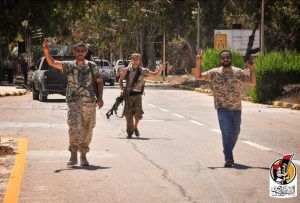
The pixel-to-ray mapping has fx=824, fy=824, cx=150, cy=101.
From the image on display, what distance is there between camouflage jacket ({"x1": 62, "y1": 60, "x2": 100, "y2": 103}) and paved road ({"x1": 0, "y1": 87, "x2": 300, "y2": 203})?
3.35 ft

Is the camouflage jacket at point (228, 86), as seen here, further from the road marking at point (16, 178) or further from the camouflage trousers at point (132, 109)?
the camouflage trousers at point (132, 109)

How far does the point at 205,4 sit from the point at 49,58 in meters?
47.7

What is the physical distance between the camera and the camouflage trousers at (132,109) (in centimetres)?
1712

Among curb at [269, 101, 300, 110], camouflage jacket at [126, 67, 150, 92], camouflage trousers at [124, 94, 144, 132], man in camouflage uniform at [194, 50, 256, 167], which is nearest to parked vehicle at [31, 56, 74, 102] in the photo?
curb at [269, 101, 300, 110]

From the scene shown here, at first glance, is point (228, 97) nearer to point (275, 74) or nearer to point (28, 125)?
point (28, 125)

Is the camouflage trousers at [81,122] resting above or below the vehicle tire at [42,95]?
above

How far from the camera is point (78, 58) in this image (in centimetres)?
1203

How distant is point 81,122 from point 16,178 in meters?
1.73

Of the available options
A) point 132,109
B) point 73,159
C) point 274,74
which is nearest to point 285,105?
point 274,74

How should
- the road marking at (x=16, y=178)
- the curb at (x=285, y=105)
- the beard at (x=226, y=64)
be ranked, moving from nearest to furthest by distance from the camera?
the road marking at (x=16, y=178)
the beard at (x=226, y=64)
the curb at (x=285, y=105)

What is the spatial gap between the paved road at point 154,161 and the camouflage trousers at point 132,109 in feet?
1.22

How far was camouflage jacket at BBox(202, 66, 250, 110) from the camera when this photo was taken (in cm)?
1223

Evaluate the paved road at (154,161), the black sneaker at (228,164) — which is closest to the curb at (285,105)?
the paved road at (154,161)

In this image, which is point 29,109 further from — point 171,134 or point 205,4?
point 205,4
